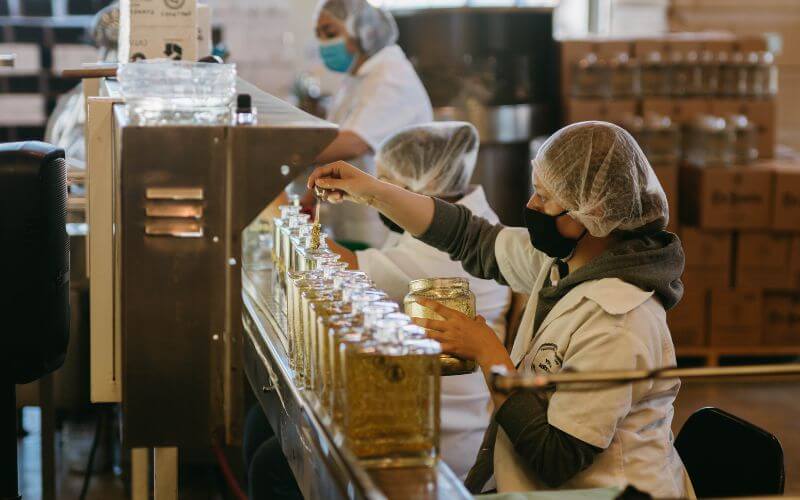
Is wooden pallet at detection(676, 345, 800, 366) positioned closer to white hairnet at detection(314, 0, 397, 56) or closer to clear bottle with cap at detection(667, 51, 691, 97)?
clear bottle with cap at detection(667, 51, 691, 97)

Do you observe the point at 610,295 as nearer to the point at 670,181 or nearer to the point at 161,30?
the point at 161,30

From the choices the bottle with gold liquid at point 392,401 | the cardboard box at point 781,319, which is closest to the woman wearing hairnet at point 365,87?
the cardboard box at point 781,319

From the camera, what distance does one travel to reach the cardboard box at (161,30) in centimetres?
225

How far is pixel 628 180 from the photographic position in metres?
1.90

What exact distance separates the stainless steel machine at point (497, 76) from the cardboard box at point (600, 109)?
0.42 metres

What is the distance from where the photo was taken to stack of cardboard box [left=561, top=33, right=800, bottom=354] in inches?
198

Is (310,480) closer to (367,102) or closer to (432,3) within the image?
(367,102)

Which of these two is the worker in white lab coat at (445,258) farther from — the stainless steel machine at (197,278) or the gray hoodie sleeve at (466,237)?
the stainless steel machine at (197,278)

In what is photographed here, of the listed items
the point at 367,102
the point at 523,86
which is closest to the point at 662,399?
the point at 367,102

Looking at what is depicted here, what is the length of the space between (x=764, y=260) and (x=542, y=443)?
367cm

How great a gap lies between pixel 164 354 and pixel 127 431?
5.5 inches

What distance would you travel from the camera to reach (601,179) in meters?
1.89

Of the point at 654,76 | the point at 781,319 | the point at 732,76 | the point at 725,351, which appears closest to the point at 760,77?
the point at 732,76

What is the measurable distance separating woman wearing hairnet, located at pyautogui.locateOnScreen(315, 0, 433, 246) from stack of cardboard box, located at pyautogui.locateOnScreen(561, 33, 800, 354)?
1499 millimetres
